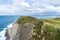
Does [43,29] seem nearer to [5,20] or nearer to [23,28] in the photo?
[23,28]

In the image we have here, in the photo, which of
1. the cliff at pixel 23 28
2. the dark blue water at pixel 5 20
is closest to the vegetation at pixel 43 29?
the cliff at pixel 23 28

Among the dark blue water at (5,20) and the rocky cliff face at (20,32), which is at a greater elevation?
the dark blue water at (5,20)

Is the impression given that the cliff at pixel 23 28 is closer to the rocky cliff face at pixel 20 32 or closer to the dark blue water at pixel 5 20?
the rocky cliff face at pixel 20 32

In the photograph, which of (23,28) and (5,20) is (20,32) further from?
(5,20)

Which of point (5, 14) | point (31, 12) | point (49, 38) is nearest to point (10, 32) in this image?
point (5, 14)

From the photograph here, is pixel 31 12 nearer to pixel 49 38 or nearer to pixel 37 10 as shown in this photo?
pixel 37 10

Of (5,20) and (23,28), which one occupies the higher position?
(5,20)

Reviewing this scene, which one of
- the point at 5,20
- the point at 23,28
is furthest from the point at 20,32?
the point at 5,20

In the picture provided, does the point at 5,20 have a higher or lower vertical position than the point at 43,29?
higher

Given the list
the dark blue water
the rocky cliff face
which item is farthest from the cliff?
the dark blue water
